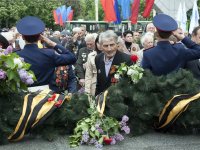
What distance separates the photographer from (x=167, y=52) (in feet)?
13.6

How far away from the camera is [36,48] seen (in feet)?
14.8

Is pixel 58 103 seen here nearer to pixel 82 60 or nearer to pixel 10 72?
pixel 10 72

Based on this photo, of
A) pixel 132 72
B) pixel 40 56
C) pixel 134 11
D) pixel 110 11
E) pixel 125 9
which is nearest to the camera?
pixel 132 72

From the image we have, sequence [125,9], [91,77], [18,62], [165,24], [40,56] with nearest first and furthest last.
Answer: [18,62] < [165,24] < [40,56] < [91,77] < [125,9]

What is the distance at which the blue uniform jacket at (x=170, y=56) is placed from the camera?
161 inches

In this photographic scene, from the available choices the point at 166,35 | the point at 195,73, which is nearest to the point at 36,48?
the point at 166,35

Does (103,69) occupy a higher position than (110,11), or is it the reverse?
(103,69)

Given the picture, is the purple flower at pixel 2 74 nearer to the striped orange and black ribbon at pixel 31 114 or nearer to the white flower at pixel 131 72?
the striped orange and black ribbon at pixel 31 114

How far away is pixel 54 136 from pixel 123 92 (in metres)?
0.62

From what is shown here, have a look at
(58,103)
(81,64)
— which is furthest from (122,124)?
(81,64)

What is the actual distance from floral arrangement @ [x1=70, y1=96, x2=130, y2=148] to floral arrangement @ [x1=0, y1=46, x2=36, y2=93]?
0.52 meters

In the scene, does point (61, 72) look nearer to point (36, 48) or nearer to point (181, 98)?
point (36, 48)

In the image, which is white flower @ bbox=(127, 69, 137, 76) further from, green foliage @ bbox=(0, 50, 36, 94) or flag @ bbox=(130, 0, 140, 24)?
flag @ bbox=(130, 0, 140, 24)

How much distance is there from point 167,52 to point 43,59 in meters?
1.28
